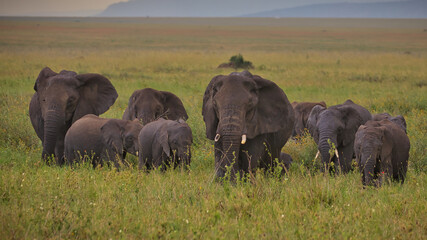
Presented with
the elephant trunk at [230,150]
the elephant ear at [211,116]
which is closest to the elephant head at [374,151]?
the elephant trunk at [230,150]

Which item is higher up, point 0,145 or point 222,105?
point 222,105

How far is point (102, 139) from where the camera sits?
963 cm

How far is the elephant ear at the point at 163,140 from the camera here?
9165 millimetres

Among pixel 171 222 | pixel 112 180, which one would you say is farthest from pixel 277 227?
pixel 112 180

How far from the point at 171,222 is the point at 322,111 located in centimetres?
567

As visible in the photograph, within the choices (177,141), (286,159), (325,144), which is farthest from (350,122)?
(177,141)

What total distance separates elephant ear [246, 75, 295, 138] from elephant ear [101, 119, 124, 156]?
9.53 feet

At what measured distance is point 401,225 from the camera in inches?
224

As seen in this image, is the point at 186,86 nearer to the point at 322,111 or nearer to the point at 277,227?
the point at 322,111

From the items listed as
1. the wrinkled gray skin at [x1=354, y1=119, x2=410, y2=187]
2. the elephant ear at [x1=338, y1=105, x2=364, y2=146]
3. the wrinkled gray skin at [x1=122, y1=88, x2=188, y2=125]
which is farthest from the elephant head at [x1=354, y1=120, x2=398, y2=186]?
the wrinkled gray skin at [x1=122, y1=88, x2=188, y2=125]

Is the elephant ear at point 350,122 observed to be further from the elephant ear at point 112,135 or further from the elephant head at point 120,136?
the elephant ear at point 112,135

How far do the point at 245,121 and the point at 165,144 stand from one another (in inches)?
85.2

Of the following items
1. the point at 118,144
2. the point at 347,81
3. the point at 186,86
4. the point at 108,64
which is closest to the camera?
the point at 118,144

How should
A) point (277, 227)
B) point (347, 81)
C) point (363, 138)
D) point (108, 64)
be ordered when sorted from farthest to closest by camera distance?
1. point (108, 64)
2. point (347, 81)
3. point (363, 138)
4. point (277, 227)
